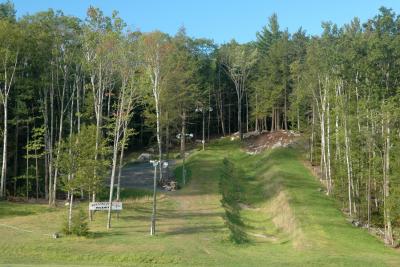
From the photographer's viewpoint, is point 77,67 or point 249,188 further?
point 249,188

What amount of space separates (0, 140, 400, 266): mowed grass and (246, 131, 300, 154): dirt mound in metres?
15.3

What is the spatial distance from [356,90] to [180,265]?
2469 centimetres

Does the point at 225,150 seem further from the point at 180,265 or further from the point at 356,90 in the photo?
the point at 180,265

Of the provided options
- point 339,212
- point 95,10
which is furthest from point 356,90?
point 95,10

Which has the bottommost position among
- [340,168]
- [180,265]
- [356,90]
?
[180,265]

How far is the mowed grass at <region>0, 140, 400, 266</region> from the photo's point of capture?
30641mm

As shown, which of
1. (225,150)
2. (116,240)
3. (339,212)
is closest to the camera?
(116,240)

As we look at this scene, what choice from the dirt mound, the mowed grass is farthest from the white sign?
the dirt mound

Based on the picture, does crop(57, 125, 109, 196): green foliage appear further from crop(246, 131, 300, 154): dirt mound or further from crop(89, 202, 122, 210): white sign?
crop(246, 131, 300, 154): dirt mound

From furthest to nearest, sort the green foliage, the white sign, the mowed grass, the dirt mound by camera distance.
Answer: the dirt mound
the white sign
the green foliage
the mowed grass

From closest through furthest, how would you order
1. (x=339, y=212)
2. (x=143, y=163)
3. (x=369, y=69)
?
(x=369, y=69) → (x=339, y=212) → (x=143, y=163)

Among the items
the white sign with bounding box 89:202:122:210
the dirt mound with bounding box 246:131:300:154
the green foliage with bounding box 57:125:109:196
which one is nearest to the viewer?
the green foliage with bounding box 57:125:109:196

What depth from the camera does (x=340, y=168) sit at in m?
48.7

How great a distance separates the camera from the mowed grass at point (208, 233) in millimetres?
30641
